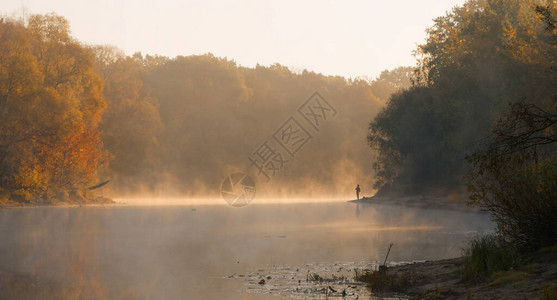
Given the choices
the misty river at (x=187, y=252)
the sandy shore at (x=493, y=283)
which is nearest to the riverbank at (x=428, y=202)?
the misty river at (x=187, y=252)

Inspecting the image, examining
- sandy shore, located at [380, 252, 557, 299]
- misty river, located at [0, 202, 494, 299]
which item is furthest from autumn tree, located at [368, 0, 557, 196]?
sandy shore, located at [380, 252, 557, 299]

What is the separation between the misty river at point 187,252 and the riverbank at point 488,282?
2.43 metres

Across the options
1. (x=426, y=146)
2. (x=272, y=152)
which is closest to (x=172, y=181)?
(x=272, y=152)

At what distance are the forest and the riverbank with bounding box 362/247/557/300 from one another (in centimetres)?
4022

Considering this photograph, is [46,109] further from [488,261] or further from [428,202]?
[488,261]

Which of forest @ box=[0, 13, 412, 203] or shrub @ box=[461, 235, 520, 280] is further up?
forest @ box=[0, 13, 412, 203]

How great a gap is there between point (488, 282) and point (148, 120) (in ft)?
231

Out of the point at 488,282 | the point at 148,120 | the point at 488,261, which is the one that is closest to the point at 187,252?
the point at 488,261

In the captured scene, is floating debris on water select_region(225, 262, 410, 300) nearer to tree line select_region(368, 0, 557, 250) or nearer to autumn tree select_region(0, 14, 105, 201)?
tree line select_region(368, 0, 557, 250)

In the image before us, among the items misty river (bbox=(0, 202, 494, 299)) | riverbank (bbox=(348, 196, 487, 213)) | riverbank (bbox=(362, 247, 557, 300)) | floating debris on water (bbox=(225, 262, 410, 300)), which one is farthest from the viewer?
riverbank (bbox=(348, 196, 487, 213))

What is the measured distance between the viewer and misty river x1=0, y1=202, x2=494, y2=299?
1227 cm

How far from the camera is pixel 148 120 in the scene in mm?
77938

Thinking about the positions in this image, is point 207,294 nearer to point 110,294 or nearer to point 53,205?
point 110,294

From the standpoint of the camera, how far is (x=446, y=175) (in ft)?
177
